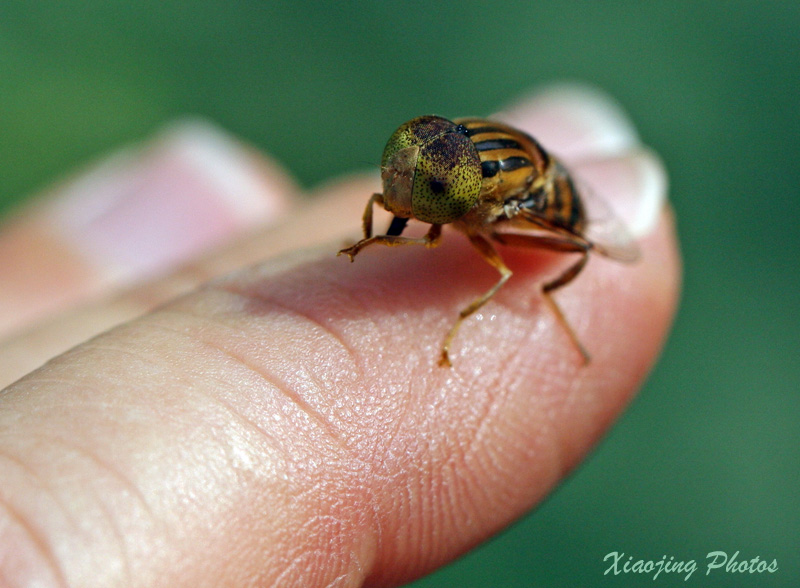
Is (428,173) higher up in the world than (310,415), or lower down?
higher up

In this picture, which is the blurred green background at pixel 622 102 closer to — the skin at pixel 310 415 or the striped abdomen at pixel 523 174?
the skin at pixel 310 415

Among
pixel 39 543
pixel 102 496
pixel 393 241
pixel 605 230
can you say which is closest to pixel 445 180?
pixel 393 241

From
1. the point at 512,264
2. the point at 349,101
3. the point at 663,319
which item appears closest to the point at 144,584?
the point at 512,264

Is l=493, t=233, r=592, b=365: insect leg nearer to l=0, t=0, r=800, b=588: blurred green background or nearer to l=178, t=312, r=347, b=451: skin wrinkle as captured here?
l=178, t=312, r=347, b=451: skin wrinkle

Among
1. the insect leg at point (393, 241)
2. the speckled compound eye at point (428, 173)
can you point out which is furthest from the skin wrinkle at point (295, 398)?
the speckled compound eye at point (428, 173)

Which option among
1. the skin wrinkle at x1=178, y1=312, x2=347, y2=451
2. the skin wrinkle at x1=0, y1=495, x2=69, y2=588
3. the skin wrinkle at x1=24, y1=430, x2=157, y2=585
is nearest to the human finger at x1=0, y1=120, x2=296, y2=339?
the skin wrinkle at x1=178, y1=312, x2=347, y2=451

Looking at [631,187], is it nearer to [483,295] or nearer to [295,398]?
[483,295]

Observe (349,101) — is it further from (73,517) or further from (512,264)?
(73,517)
